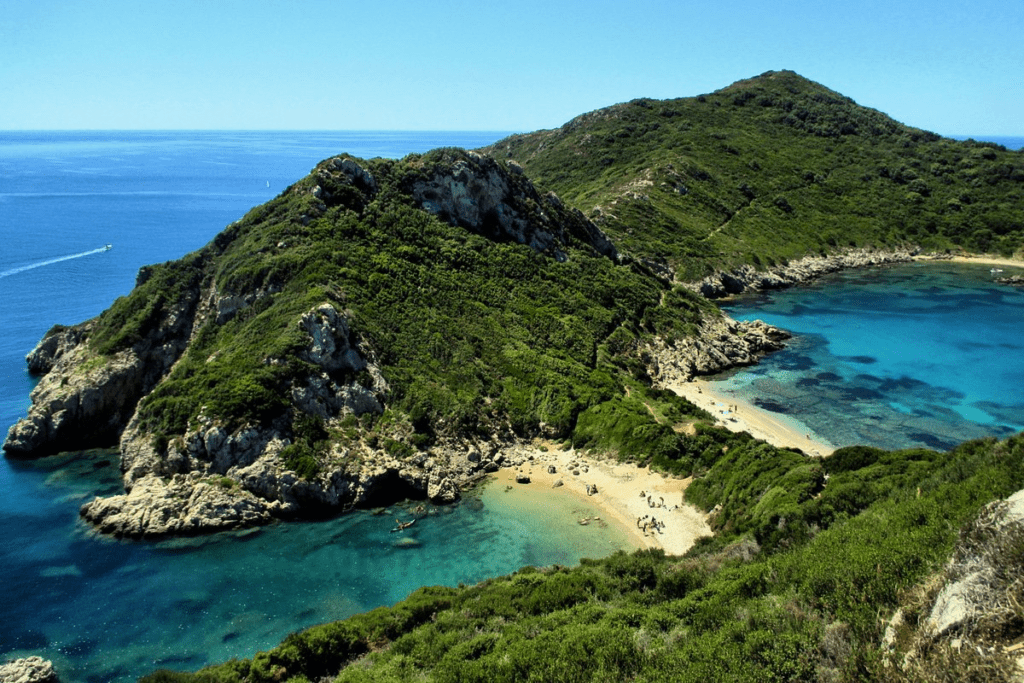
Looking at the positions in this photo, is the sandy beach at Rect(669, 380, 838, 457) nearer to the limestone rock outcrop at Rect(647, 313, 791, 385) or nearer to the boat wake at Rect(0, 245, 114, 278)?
the limestone rock outcrop at Rect(647, 313, 791, 385)

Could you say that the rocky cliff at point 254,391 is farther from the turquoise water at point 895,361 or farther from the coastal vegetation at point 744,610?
the turquoise water at point 895,361

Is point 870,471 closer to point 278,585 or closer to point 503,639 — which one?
point 503,639

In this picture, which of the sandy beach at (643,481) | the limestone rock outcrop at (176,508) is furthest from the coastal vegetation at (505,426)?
the sandy beach at (643,481)

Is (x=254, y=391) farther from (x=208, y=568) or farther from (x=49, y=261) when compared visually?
(x=49, y=261)

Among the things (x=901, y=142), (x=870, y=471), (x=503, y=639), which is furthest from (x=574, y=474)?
(x=901, y=142)

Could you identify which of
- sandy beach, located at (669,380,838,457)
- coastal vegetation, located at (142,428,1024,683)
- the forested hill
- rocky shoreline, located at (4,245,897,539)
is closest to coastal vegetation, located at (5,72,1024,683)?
coastal vegetation, located at (142,428,1024,683)
